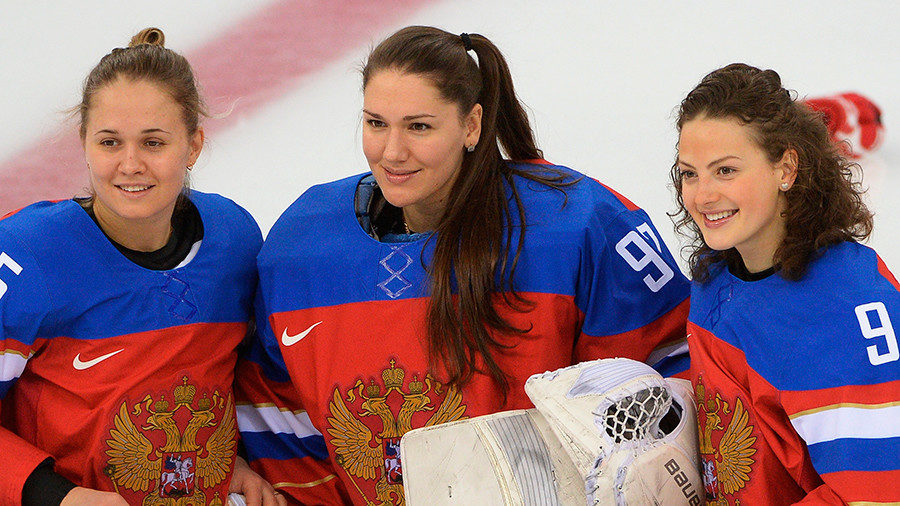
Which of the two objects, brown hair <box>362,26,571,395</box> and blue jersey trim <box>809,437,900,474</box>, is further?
brown hair <box>362,26,571,395</box>

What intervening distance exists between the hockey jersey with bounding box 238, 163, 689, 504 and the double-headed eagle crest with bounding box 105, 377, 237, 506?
0.57ft

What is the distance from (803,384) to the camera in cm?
153

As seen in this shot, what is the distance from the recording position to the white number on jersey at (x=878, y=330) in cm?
146

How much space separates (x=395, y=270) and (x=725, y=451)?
63 centimetres

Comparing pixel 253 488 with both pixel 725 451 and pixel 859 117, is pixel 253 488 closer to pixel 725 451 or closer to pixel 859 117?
pixel 725 451

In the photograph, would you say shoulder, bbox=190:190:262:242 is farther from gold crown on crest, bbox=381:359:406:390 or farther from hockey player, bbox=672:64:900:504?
hockey player, bbox=672:64:900:504

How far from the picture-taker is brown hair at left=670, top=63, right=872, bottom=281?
1.59m

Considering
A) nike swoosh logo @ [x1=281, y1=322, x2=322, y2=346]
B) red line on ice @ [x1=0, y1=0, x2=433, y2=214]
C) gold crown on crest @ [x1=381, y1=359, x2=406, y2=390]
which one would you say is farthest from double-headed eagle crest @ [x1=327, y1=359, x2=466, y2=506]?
red line on ice @ [x1=0, y1=0, x2=433, y2=214]

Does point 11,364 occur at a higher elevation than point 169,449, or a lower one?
higher

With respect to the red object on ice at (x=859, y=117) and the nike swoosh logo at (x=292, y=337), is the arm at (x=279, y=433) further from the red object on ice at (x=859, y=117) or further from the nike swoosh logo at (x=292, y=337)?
the red object on ice at (x=859, y=117)

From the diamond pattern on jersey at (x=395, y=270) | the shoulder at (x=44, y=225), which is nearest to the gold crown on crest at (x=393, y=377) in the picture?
the diamond pattern on jersey at (x=395, y=270)

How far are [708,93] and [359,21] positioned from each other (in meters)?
1.69

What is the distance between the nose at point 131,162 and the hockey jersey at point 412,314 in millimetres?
294

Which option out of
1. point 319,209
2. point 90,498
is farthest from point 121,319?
point 319,209
